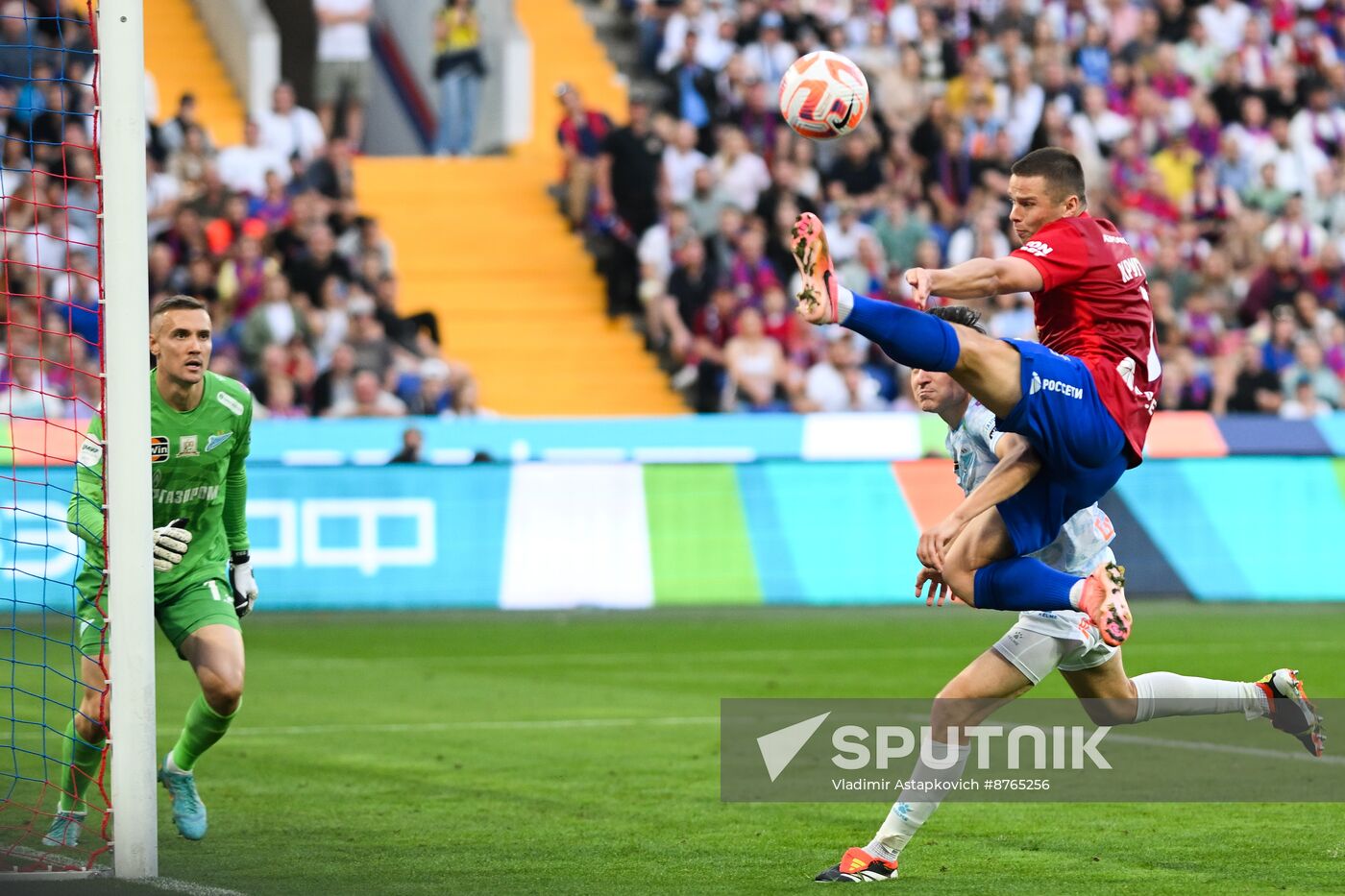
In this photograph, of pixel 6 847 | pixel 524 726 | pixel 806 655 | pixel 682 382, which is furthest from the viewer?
pixel 682 382

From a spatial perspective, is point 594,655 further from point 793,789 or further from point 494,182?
point 494,182

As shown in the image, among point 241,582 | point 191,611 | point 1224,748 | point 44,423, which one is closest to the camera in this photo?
point 191,611

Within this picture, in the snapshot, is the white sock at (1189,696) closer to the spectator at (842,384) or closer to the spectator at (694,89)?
the spectator at (842,384)

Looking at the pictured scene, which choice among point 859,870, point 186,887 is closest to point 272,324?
point 186,887

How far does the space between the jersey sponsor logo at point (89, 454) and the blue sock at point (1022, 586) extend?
11.0 feet

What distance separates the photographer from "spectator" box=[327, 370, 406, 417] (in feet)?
61.1

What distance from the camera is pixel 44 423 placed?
11.2 metres

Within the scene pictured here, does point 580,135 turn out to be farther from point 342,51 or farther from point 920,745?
point 920,745

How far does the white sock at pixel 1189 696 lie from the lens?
8.04 m

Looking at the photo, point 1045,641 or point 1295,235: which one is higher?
point 1295,235

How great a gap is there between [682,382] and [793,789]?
37.5ft

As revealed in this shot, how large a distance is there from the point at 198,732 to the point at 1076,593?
3.63 meters

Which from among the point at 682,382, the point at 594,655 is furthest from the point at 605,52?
the point at 594,655

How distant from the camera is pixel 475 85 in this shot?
79.6 ft
